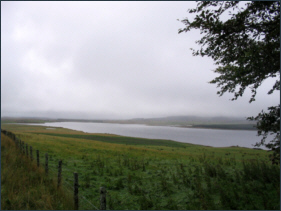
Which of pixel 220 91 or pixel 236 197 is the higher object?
pixel 220 91

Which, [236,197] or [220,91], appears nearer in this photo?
[236,197]

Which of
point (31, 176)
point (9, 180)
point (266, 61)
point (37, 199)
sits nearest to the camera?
point (37, 199)

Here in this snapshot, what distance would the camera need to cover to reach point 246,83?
8.78m

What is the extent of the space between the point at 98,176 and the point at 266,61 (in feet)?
35.3

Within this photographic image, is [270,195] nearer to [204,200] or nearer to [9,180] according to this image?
[204,200]

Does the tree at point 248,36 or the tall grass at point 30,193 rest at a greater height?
the tree at point 248,36

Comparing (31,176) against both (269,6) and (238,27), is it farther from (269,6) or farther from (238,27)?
(269,6)

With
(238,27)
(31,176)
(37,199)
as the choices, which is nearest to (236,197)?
(238,27)

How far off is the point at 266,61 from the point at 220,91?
3725 millimetres

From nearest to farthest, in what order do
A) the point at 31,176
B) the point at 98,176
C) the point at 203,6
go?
1. the point at 203,6
2. the point at 31,176
3. the point at 98,176

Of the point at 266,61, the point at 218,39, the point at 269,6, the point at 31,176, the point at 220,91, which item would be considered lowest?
the point at 31,176

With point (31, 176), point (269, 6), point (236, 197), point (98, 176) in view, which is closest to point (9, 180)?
point (31, 176)

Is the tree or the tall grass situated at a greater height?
the tree

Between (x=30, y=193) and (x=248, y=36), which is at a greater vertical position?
(x=248, y=36)
